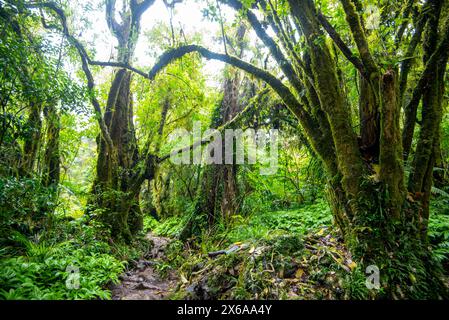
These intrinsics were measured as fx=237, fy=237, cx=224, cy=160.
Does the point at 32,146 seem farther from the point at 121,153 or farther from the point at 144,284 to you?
the point at 144,284

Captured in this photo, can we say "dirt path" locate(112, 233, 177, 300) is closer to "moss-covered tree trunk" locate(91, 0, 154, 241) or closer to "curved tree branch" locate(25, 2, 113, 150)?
"moss-covered tree trunk" locate(91, 0, 154, 241)

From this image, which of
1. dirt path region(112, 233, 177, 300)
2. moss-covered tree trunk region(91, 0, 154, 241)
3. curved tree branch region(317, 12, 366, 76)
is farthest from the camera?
moss-covered tree trunk region(91, 0, 154, 241)

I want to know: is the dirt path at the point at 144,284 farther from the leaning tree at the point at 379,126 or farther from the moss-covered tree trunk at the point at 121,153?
the leaning tree at the point at 379,126

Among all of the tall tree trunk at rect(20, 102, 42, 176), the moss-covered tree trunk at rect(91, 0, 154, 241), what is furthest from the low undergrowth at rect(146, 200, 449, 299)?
the tall tree trunk at rect(20, 102, 42, 176)

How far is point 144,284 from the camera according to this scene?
13.6 ft

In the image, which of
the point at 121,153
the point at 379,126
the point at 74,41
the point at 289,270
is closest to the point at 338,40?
the point at 379,126

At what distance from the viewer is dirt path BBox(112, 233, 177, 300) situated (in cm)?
374

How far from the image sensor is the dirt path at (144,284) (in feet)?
12.3

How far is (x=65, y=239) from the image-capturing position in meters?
4.59

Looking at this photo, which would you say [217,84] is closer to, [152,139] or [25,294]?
[152,139]

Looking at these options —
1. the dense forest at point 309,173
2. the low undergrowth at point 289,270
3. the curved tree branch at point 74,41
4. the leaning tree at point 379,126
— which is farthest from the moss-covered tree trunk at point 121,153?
the leaning tree at point 379,126

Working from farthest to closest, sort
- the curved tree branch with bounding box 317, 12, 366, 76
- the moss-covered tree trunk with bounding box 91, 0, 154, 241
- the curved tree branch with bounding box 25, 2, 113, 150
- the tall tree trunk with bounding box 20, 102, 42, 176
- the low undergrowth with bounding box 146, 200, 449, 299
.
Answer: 1. the moss-covered tree trunk with bounding box 91, 0, 154, 241
2. the tall tree trunk with bounding box 20, 102, 42, 176
3. the curved tree branch with bounding box 25, 2, 113, 150
4. the curved tree branch with bounding box 317, 12, 366, 76
5. the low undergrowth with bounding box 146, 200, 449, 299

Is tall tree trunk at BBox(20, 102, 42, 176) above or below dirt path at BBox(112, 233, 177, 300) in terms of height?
above
